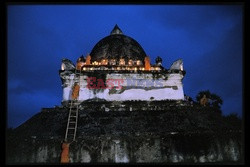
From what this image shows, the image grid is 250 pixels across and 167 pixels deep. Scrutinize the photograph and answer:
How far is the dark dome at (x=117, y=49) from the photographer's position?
945 inches

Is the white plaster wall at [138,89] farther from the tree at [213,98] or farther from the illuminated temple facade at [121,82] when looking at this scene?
the tree at [213,98]

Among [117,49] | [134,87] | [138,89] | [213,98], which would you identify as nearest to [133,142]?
[138,89]

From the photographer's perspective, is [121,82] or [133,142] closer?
[133,142]

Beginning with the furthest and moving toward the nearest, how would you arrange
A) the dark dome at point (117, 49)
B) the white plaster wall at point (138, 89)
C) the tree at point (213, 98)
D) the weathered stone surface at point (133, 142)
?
the tree at point (213, 98) → the dark dome at point (117, 49) → the white plaster wall at point (138, 89) → the weathered stone surface at point (133, 142)

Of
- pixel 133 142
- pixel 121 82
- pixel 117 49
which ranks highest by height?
pixel 117 49

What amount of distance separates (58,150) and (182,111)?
8.95 m

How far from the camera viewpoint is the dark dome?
78.7 ft

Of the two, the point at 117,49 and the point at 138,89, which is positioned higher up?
the point at 117,49

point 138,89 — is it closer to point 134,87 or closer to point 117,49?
point 134,87

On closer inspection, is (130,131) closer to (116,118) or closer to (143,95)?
(116,118)

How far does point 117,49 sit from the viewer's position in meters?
24.4

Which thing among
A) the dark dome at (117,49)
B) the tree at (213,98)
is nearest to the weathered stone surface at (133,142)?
the dark dome at (117,49)
